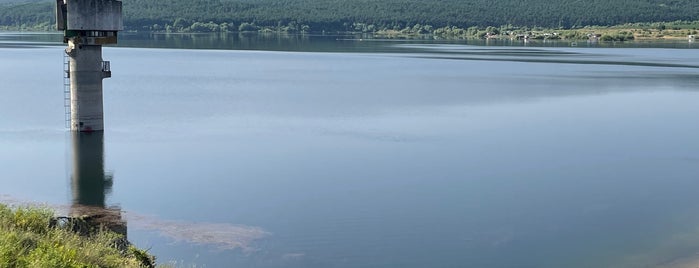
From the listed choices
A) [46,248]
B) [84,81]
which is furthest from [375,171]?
[46,248]

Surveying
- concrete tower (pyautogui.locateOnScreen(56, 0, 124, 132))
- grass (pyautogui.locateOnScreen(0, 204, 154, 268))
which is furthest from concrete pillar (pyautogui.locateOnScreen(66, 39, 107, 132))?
grass (pyautogui.locateOnScreen(0, 204, 154, 268))

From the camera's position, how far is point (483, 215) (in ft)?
53.8

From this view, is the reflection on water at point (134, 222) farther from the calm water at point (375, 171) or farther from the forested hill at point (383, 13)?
the forested hill at point (383, 13)

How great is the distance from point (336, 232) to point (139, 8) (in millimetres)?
143991

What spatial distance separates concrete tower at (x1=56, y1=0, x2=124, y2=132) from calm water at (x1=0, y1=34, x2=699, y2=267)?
1103 millimetres

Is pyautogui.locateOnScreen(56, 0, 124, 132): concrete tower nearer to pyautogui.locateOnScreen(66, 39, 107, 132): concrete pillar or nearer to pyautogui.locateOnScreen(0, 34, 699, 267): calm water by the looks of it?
pyautogui.locateOnScreen(66, 39, 107, 132): concrete pillar

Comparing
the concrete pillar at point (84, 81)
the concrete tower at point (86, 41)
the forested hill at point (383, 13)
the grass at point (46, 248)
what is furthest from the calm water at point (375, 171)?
the forested hill at point (383, 13)

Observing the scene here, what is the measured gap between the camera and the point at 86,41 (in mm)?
24031

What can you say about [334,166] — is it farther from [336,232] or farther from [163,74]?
[163,74]

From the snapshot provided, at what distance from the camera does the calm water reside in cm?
1448

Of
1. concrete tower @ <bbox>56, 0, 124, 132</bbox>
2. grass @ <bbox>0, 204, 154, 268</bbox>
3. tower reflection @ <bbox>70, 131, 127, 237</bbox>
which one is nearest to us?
grass @ <bbox>0, 204, 154, 268</bbox>

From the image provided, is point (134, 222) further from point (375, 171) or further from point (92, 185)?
point (375, 171)

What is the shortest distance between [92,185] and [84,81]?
17.9ft

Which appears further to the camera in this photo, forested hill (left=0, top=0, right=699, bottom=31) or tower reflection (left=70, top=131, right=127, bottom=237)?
forested hill (left=0, top=0, right=699, bottom=31)
